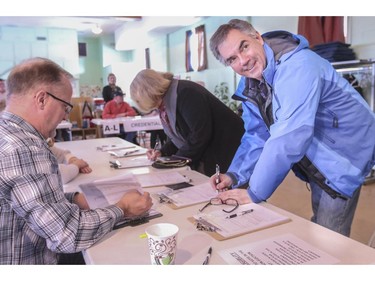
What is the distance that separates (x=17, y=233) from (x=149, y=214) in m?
0.37

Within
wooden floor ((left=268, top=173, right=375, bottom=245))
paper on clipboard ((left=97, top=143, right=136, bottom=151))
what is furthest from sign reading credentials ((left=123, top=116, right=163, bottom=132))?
paper on clipboard ((left=97, top=143, right=136, bottom=151))

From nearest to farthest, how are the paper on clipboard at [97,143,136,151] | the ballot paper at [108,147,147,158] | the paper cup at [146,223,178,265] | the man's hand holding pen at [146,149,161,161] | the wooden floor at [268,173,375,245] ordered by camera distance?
the paper cup at [146,223,178,265]
the man's hand holding pen at [146,149,161,161]
the ballot paper at [108,147,147,158]
the wooden floor at [268,173,375,245]
the paper on clipboard at [97,143,136,151]

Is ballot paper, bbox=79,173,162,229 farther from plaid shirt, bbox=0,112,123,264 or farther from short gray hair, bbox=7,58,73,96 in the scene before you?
short gray hair, bbox=7,58,73,96

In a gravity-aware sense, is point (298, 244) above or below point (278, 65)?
below

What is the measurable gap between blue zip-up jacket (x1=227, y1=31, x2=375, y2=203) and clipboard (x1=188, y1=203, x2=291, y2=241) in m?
0.08

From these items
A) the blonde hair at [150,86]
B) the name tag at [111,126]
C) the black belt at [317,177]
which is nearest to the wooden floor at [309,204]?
the black belt at [317,177]

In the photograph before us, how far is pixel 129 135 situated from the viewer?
542 cm

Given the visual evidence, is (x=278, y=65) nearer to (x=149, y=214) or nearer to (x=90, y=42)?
(x=149, y=214)

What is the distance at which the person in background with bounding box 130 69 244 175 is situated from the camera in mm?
1736

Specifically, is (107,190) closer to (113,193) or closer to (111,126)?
(113,193)

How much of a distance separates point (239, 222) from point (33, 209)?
540 mm

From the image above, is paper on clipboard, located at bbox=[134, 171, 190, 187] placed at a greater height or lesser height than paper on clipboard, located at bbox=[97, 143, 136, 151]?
greater

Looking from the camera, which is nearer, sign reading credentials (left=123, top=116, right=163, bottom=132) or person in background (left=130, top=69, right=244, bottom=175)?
person in background (left=130, top=69, right=244, bottom=175)
